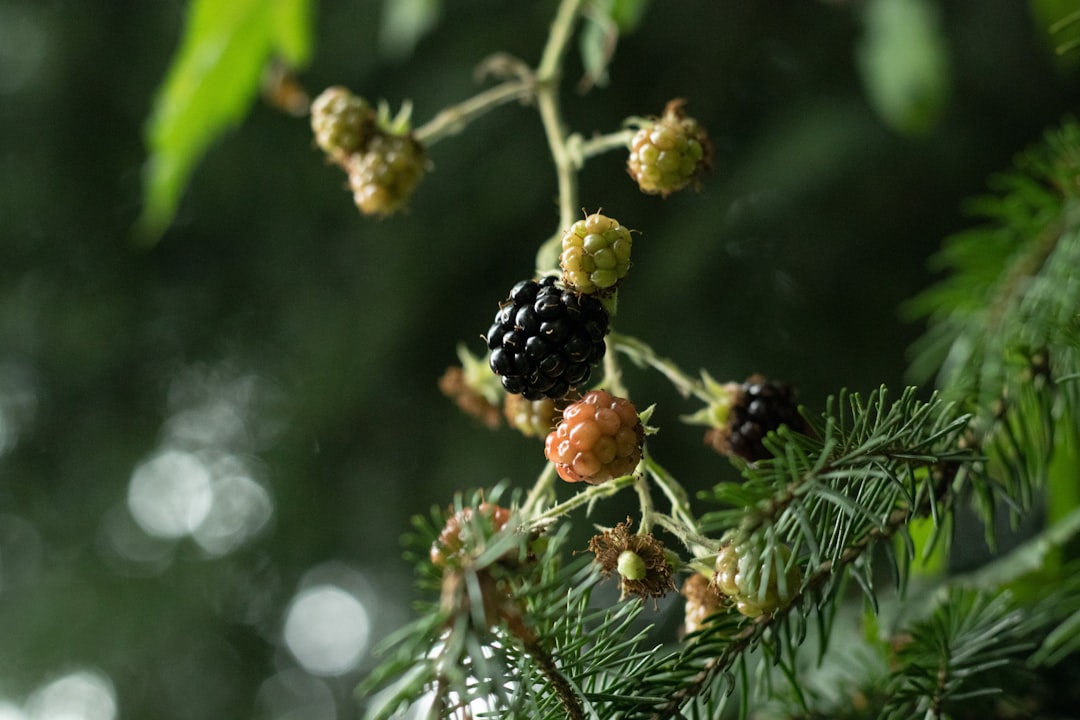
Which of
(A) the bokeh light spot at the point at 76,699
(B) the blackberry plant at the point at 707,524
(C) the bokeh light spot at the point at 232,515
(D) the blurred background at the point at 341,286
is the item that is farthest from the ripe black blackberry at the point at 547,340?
(A) the bokeh light spot at the point at 76,699

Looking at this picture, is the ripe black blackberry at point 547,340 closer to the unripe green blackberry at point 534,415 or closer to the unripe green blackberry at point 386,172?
the unripe green blackberry at point 534,415

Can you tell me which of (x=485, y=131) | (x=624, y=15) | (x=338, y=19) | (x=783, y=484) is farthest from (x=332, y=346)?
(x=783, y=484)

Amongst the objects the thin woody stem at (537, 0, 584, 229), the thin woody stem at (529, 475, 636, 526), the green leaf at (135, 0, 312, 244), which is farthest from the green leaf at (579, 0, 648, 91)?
the thin woody stem at (529, 475, 636, 526)

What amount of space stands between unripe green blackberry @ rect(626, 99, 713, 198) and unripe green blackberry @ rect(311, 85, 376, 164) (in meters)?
0.19

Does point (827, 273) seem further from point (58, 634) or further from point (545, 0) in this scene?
point (58, 634)

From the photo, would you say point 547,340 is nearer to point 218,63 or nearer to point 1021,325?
point 1021,325

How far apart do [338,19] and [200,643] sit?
120cm

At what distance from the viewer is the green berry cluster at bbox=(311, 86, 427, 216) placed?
551mm

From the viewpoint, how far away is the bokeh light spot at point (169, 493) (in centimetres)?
177

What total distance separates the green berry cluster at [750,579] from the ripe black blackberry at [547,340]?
0.33 ft

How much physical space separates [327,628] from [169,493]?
0.42 meters

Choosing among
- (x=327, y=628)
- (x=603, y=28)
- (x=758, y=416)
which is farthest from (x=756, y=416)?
(x=327, y=628)

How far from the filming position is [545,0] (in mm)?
1361

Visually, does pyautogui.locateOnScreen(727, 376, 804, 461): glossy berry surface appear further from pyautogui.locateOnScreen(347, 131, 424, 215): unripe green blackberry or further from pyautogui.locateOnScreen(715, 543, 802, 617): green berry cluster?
pyautogui.locateOnScreen(347, 131, 424, 215): unripe green blackberry
